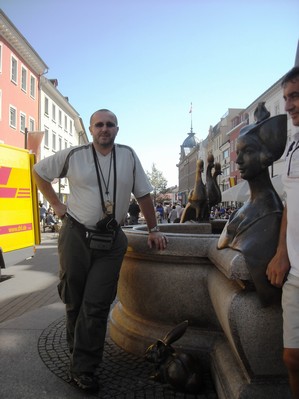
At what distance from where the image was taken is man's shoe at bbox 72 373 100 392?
2.61 metres

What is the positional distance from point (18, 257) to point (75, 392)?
5.67m

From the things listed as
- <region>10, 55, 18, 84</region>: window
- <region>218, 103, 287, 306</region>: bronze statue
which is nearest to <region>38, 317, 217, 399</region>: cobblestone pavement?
<region>218, 103, 287, 306</region>: bronze statue

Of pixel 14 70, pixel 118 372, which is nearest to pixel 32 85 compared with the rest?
pixel 14 70

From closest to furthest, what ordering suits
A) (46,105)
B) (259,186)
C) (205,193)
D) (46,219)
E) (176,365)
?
(259,186) → (176,365) → (205,193) → (46,219) → (46,105)

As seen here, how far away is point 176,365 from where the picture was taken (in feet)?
8.50

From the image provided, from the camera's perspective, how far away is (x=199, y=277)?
2949mm

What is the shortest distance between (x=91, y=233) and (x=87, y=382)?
0.94 meters

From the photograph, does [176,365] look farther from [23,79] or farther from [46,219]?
[23,79]

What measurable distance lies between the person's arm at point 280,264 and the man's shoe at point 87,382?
4.61 ft

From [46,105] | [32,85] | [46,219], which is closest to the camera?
[46,219]

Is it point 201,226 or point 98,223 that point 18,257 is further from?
point 98,223

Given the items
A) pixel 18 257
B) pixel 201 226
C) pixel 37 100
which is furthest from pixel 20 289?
pixel 37 100

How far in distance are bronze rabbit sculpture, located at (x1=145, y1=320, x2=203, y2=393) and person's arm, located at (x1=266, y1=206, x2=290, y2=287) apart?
901 mm

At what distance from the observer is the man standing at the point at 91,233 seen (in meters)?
2.75
